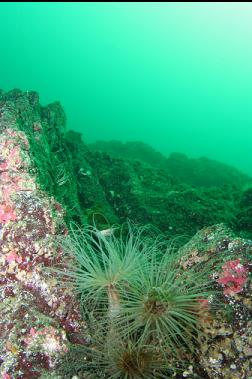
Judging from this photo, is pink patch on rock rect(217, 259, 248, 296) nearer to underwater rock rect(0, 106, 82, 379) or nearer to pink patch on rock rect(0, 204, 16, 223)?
underwater rock rect(0, 106, 82, 379)

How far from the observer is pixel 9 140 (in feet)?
13.7

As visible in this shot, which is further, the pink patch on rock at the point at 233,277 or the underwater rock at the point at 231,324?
the pink patch on rock at the point at 233,277

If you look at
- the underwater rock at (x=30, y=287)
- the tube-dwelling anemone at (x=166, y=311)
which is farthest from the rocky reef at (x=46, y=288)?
the tube-dwelling anemone at (x=166, y=311)

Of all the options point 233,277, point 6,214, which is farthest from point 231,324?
point 6,214

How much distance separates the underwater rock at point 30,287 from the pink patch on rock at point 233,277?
1.28m

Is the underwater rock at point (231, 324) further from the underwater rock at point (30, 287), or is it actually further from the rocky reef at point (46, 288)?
the underwater rock at point (30, 287)

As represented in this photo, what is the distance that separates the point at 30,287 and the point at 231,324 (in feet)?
5.66

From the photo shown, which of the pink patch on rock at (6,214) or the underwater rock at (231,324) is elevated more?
the pink patch on rock at (6,214)

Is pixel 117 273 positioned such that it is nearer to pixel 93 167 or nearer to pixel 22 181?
pixel 22 181

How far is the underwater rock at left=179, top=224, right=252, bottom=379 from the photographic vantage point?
2.45 m

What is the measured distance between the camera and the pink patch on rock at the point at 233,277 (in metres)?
2.70

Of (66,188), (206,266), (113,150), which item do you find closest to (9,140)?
(66,188)

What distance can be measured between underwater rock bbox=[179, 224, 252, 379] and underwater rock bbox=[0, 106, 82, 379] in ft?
3.51

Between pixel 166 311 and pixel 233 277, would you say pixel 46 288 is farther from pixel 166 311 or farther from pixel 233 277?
pixel 233 277
